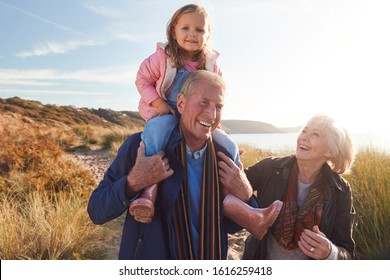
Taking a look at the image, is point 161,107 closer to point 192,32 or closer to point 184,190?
point 192,32

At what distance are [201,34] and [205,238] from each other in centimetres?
142

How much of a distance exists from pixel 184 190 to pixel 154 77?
1123mm

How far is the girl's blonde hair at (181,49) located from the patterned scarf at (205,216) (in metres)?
0.83

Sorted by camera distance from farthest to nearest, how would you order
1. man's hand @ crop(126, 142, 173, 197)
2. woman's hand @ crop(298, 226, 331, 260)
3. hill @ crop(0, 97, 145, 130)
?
hill @ crop(0, 97, 145, 130) < woman's hand @ crop(298, 226, 331, 260) < man's hand @ crop(126, 142, 173, 197)

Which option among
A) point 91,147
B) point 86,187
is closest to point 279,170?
point 86,187

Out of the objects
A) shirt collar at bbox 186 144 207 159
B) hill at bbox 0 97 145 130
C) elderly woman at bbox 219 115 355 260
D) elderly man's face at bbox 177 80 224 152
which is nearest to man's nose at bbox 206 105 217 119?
elderly man's face at bbox 177 80 224 152

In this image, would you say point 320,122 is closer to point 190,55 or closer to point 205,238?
point 190,55

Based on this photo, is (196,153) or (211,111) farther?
(196,153)

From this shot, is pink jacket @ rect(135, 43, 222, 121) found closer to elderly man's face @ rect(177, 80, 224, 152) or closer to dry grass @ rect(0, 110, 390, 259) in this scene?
elderly man's face @ rect(177, 80, 224, 152)

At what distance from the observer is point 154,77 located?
112 inches

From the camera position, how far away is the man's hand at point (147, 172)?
6.44ft

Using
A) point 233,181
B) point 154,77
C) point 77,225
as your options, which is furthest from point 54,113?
point 233,181

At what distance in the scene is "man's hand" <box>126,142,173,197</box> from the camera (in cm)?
196

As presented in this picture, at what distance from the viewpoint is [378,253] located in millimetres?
3754
